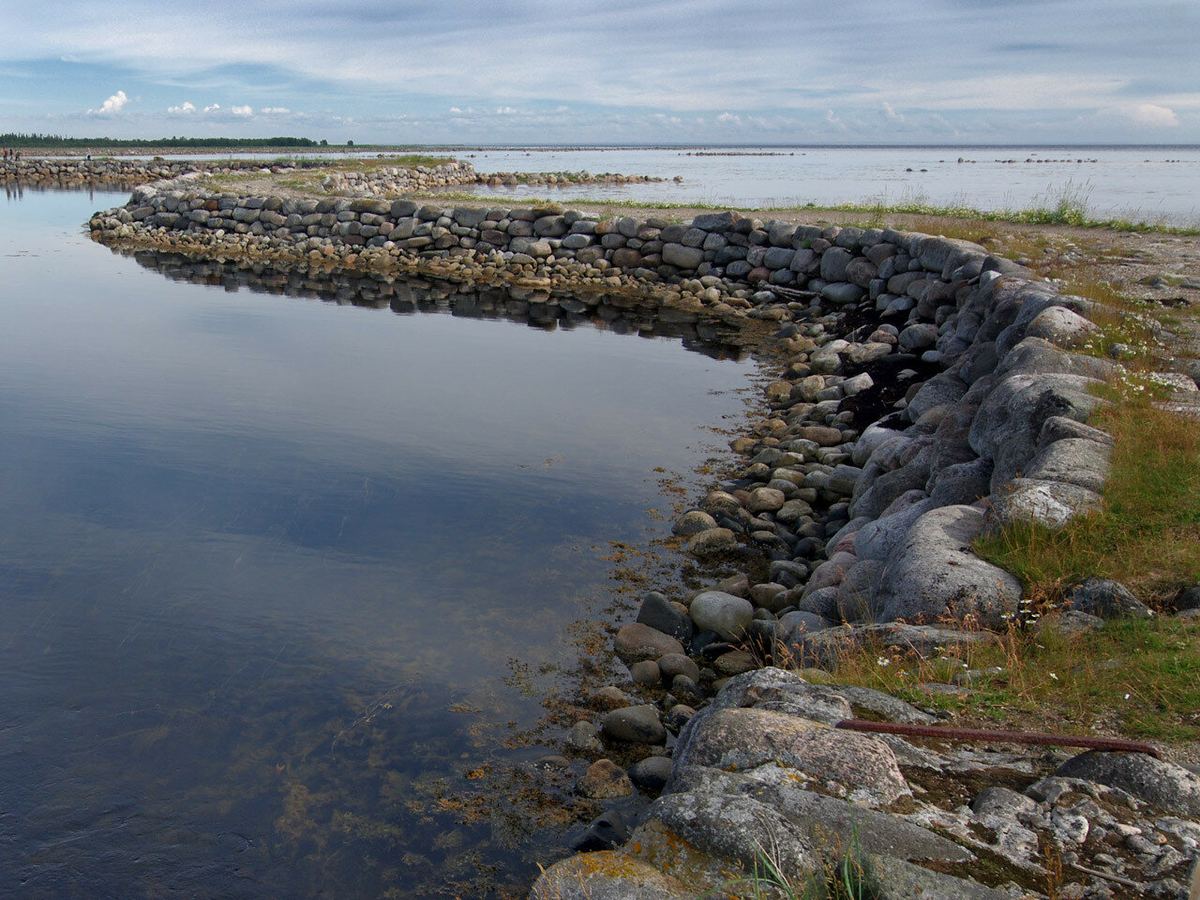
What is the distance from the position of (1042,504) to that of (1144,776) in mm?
2374

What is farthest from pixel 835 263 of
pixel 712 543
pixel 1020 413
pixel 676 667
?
pixel 676 667

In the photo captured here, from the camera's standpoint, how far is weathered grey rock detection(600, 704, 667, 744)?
5.12 metres

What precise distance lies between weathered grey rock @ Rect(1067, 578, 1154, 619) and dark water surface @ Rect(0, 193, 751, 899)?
9.77 ft

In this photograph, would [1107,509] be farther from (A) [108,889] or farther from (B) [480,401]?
(B) [480,401]

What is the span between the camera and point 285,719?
17.3ft

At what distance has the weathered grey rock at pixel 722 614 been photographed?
20.6ft

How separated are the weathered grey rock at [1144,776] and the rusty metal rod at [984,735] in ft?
0.14

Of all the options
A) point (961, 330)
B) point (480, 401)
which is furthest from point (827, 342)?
point (480, 401)

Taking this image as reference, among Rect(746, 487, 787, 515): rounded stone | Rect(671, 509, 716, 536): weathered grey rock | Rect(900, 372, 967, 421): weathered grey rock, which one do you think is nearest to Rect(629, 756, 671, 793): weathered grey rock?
Rect(671, 509, 716, 536): weathered grey rock

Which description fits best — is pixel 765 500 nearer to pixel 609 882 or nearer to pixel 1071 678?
pixel 1071 678

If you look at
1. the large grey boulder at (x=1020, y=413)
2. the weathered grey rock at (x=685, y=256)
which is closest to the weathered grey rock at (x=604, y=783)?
the large grey boulder at (x=1020, y=413)

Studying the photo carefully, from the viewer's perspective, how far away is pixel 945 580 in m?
4.67

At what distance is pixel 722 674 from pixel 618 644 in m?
0.80

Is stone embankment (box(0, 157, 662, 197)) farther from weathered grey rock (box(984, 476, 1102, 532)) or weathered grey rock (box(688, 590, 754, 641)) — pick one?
weathered grey rock (box(984, 476, 1102, 532))
